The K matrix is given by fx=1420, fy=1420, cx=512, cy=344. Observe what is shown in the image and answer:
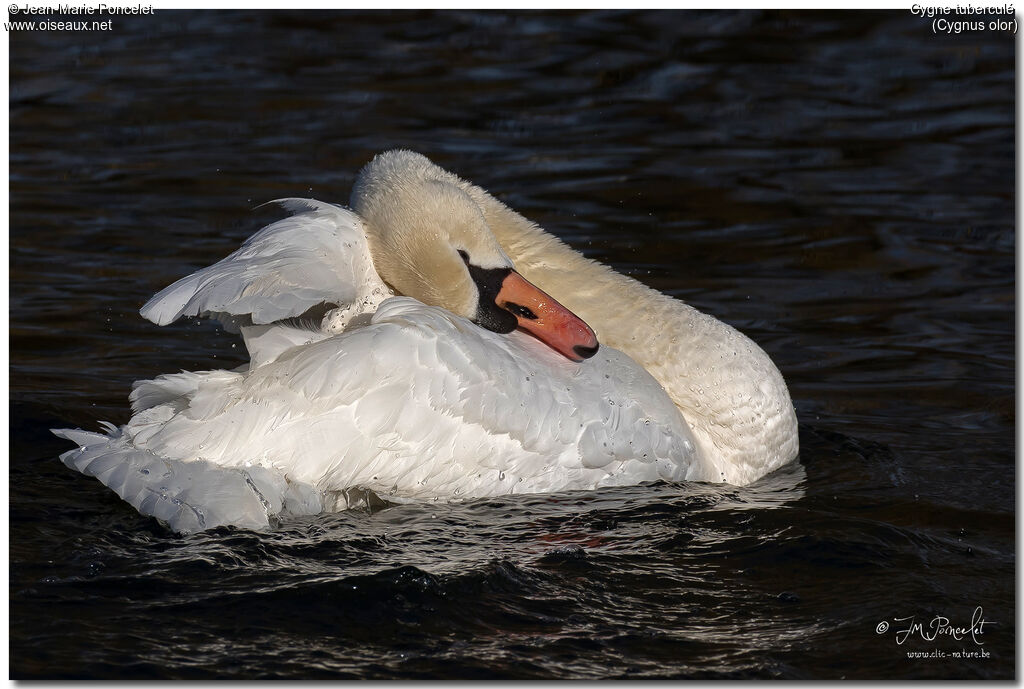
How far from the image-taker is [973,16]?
15.3m

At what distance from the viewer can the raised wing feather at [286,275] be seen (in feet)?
17.7

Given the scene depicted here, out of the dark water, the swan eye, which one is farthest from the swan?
the dark water

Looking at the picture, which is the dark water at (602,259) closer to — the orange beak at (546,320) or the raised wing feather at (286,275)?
the orange beak at (546,320)

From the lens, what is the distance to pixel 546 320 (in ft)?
19.4

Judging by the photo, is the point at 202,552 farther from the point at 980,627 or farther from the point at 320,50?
the point at 320,50

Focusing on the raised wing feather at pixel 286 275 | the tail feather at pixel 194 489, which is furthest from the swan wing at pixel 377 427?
the raised wing feather at pixel 286 275

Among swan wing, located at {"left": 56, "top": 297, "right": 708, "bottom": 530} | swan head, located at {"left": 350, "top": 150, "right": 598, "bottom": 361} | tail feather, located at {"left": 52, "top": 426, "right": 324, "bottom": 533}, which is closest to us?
tail feather, located at {"left": 52, "top": 426, "right": 324, "bottom": 533}

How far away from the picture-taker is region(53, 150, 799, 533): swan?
541cm

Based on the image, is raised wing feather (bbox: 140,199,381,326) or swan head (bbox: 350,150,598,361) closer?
raised wing feather (bbox: 140,199,381,326)

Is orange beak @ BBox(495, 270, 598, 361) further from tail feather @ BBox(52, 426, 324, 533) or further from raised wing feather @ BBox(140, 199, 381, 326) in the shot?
tail feather @ BBox(52, 426, 324, 533)

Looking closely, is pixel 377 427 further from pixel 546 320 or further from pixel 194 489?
pixel 546 320

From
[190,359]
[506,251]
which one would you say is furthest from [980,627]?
[190,359]

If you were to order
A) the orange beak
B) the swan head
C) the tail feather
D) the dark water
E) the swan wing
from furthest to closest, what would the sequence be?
the swan head
the orange beak
the swan wing
the tail feather
the dark water

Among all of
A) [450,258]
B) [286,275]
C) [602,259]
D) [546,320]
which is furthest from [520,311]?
[602,259]
